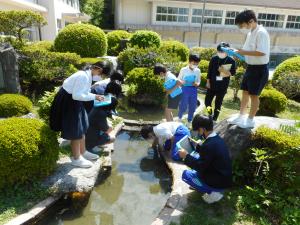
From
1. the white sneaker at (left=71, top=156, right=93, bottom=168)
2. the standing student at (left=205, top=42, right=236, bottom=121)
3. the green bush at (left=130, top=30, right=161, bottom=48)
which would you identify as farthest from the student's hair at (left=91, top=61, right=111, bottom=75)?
the green bush at (left=130, top=30, right=161, bottom=48)

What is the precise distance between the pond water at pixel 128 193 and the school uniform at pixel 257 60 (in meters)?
2.13

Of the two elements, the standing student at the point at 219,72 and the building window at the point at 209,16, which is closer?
the standing student at the point at 219,72

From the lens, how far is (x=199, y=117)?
3.69m

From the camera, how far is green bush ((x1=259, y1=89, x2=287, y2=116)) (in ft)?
27.7

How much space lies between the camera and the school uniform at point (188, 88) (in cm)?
618

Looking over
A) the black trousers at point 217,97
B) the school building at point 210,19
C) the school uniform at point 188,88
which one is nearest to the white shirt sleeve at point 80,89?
the school uniform at point 188,88

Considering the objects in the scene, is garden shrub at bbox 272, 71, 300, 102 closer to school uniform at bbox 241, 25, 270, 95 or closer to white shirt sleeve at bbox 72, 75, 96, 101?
school uniform at bbox 241, 25, 270, 95

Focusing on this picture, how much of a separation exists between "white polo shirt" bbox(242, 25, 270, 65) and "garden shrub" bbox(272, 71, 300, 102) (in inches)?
280

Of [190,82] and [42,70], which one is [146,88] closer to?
[190,82]

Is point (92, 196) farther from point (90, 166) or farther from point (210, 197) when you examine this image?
point (210, 197)

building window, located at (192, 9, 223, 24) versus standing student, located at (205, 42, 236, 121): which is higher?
building window, located at (192, 9, 223, 24)

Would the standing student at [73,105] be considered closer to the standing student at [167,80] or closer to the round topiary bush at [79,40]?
the standing student at [167,80]

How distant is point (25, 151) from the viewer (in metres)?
3.73

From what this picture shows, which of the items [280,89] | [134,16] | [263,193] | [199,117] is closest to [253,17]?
[199,117]
